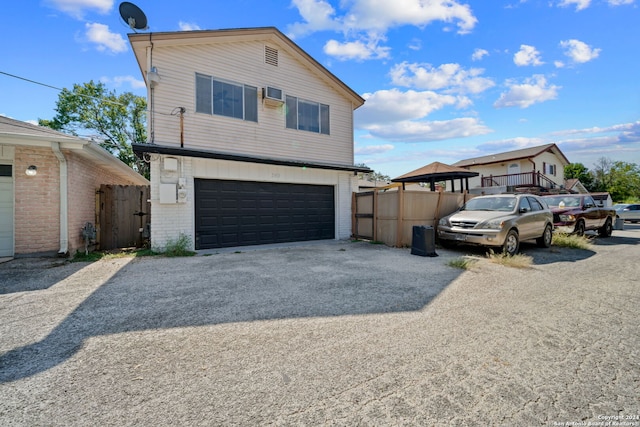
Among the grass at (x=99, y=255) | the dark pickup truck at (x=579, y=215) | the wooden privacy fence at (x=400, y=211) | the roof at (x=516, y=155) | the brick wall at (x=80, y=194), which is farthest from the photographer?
the roof at (x=516, y=155)

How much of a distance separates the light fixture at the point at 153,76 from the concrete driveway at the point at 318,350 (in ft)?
18.5

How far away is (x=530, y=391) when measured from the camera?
212cm

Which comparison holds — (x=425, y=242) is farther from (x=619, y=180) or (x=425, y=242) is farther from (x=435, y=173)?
(x=619, y=180)

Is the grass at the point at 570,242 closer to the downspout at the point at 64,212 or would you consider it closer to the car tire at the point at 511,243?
the car tire at the point at 511,243

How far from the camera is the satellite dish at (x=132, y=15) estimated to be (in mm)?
8234

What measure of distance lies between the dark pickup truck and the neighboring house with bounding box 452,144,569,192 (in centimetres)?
1013

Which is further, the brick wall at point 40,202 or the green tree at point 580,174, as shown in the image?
the green tree at point 580,174

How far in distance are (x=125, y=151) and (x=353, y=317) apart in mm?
31368

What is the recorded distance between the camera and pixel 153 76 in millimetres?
8016

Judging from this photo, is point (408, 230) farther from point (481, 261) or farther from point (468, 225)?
point (481, 261)

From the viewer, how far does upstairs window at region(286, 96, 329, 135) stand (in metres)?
10.7

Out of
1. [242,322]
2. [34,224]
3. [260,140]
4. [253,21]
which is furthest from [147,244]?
[253,21]

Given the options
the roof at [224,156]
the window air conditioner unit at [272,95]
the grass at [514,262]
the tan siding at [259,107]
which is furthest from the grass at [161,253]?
the grass at [514,262]

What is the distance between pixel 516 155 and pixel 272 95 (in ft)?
81.9
